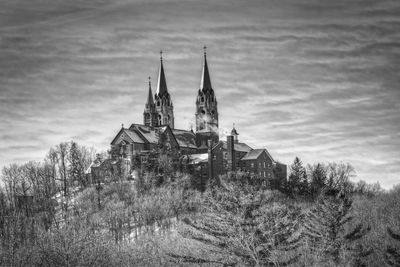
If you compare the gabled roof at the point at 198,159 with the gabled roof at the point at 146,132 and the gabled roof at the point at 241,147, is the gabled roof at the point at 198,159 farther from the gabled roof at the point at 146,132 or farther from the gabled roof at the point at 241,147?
the gabled roof at the point at 241,147

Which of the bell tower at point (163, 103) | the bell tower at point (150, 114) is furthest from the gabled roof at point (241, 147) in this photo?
the bell tower at point (150, 114)

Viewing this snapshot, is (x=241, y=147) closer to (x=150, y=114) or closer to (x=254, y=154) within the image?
(x=254, y=154)

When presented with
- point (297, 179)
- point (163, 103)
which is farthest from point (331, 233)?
point (163, 103)

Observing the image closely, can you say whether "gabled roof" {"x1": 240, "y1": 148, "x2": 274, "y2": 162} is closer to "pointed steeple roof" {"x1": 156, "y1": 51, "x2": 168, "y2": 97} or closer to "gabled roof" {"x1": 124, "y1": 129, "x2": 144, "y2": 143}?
"gabled roof" {"x1": 124, "y1": 129, "x2": 144, "y2": 143}

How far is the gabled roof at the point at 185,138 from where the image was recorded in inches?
3416

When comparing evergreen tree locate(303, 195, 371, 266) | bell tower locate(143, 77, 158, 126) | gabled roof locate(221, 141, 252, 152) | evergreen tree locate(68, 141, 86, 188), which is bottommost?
evergreen tree locate(303, 195, 371, 266)

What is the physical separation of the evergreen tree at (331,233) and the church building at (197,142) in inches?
1473

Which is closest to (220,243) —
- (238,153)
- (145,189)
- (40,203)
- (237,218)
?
(237,218)

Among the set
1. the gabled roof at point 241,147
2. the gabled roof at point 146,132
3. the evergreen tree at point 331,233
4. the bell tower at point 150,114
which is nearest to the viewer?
the evergreen tree at point 331,233

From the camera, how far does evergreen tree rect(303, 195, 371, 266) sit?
99.4 feet

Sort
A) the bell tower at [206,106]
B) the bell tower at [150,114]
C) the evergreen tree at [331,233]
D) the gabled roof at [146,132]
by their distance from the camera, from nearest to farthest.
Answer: the evergreen tree at [331,233]
the gabled roof at [146,132]
the bell tower at [150,114]
the bell tower at [206,106]

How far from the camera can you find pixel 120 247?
44594 millimetres

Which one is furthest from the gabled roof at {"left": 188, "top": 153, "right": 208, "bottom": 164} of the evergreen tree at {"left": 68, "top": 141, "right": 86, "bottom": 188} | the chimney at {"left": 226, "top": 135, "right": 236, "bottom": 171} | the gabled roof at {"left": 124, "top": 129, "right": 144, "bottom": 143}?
the evergreen tree at {"left": 68, "top": 141, "right": 86, "bottom": 188}

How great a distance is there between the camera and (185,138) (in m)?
89.2
